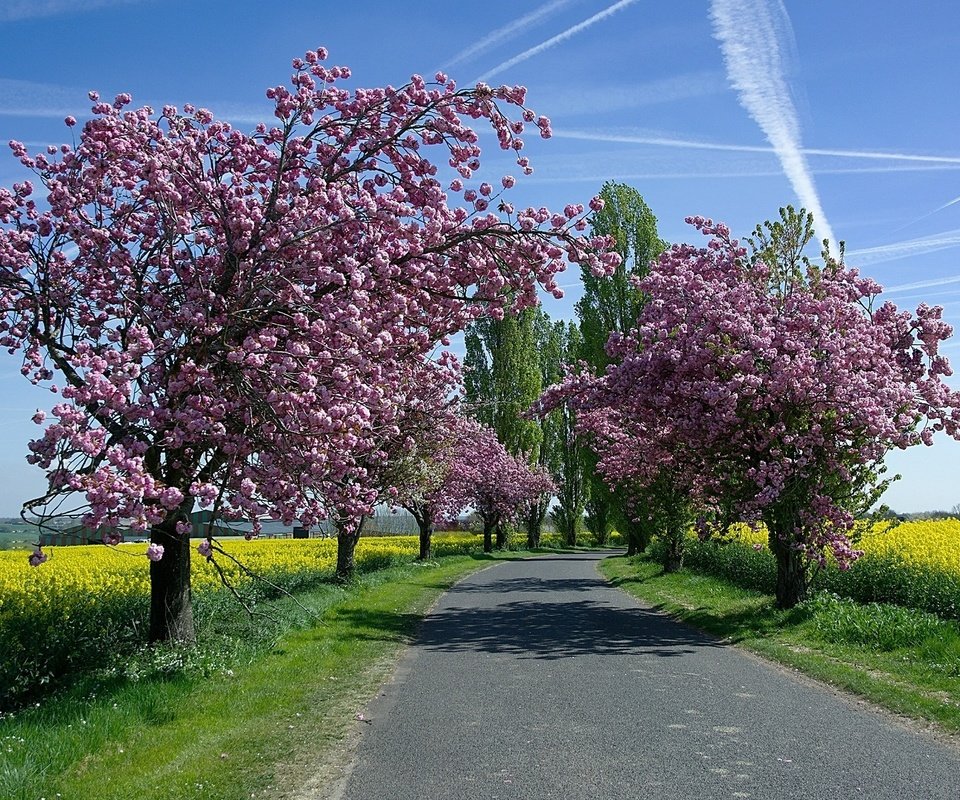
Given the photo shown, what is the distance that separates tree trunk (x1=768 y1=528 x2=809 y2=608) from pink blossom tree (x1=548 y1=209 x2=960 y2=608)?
0.07 ft

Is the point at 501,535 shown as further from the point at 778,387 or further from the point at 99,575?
the point at 778,387

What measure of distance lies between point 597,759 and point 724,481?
A: 1118 cm

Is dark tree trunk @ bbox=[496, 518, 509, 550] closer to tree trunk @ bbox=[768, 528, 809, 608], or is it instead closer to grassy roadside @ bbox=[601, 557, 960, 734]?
grassy roadside @ bbox=[601, 557, 960, 734]

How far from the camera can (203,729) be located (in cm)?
802

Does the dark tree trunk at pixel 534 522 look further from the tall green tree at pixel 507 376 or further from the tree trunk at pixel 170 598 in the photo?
the tree trunk at pixel 170 598

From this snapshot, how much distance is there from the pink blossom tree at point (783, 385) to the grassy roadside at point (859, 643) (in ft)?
4.58

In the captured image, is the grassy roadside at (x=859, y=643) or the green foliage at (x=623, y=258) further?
the green foliage at (x=623, y=258)

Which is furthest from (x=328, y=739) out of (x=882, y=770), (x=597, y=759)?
(x=882, y=770)

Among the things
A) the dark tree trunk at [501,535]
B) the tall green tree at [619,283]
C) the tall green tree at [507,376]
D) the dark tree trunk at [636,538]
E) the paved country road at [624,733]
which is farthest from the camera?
the dark tree trunk at [501,535]

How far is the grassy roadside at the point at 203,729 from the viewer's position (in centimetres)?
640

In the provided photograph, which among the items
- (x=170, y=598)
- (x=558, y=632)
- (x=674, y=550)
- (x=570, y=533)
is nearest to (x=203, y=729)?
(x=170, y=598)

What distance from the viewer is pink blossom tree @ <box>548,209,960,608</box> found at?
50.2 ft

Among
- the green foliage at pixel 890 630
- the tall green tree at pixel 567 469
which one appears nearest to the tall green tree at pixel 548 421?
the tall green tree at pixel 567 469

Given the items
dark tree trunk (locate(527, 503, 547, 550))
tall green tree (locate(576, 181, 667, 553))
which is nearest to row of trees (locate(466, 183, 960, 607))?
tall green tree (locate(576, 181, 667, 553))
